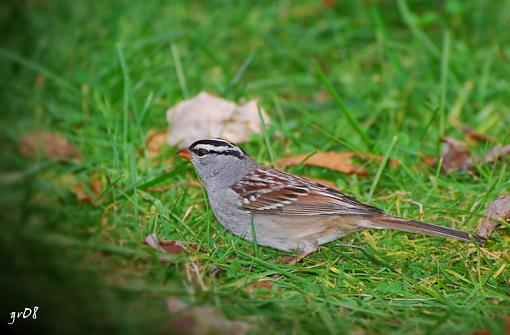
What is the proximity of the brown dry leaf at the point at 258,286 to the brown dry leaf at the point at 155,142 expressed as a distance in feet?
5.08

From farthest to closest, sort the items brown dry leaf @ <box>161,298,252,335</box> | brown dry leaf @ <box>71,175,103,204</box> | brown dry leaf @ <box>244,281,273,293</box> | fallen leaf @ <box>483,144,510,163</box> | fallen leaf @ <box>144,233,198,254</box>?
1. fallen leaf @ <box>483,144,510,163</box>
2. brown dry leaf @ <box>71,175,103,204</box>
3. fallen leaf @ <box>144,233,198,254</box>
4. brown dry leaf @ <box>244,281,273,293</box>
5. brown dry leaf @ <box>161,298,252,335</box>

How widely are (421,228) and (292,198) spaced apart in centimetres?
71

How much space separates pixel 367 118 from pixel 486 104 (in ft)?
3.12

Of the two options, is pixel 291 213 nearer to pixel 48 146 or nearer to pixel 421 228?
pixel 421 228

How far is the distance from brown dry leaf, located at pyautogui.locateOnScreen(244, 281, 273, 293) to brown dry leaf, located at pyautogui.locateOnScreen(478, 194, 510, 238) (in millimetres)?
1256

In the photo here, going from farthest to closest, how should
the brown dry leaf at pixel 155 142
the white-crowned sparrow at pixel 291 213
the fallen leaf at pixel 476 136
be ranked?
the fallen leaf at pixel 476 136 < the brown dry leaf at pixel 155 142 < the white-crowned sparrow at pixel 291 213

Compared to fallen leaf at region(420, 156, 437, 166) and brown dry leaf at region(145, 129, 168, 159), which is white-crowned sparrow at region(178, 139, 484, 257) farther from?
fallen leaf at region(420, 156, 437, 166)

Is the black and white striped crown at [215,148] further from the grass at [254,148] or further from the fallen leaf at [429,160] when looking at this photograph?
the fallen leaf at [429,160]

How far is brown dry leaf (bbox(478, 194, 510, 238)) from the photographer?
4105mm

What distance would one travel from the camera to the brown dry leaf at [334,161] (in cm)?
471

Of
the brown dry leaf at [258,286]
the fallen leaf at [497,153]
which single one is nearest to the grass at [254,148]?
the brown dry leaf at [258,286]

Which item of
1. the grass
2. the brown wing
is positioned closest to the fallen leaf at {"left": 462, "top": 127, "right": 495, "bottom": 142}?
the grass

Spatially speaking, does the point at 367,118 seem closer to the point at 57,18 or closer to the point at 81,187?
the point at 81,187

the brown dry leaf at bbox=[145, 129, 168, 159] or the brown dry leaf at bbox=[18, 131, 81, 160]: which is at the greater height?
the brown dry leaf at bbox=[18, 131, 81, 160]
